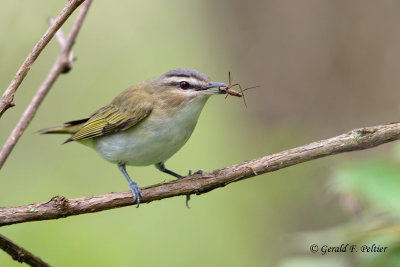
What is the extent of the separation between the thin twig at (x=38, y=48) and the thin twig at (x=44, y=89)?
526 millimetres

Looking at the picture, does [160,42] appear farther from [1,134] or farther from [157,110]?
[157,110]

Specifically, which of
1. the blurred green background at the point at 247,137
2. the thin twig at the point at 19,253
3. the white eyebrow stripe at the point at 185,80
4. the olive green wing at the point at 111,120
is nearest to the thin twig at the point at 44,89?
the thin twig at the point at 19,253

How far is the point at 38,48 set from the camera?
2346 mm

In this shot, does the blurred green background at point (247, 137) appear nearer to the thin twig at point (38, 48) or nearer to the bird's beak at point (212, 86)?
the bird's beak at point (212, 86)

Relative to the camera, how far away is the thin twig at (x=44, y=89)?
2997mm

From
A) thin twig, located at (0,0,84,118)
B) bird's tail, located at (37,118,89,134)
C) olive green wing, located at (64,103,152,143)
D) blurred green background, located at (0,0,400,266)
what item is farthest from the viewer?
blurred green background, located at (0,0,400,266)

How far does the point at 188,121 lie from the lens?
13.5 ft

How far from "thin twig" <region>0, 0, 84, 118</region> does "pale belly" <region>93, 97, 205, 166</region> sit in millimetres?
1766

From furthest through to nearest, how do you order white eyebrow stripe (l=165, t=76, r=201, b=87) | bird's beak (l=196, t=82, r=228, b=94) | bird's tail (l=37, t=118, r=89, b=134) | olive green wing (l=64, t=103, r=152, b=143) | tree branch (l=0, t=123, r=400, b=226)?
1. bird's tail (l=37, t=118, r=89, b=134)
2. olive green wing (l=64, t=103, r=152, b=143)
3. white eyebrow stripe (l=165, t=76, r=201, b=87)
4. bird's beak (l=196, t=82, r=228, b=94)
5. tree branch (l=0, t=123, r=400, b=226)

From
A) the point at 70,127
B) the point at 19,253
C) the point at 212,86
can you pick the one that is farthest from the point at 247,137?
the point at 19,253

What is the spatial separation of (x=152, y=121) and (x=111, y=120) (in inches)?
20.9

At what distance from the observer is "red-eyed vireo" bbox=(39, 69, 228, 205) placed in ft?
13.5

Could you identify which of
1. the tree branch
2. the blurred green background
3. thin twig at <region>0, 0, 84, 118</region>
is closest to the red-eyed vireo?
the tree branch

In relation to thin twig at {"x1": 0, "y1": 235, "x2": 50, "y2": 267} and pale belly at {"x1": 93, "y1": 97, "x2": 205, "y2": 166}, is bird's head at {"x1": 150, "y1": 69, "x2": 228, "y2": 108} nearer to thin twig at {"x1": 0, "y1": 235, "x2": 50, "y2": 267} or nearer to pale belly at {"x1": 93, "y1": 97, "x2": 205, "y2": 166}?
pale belly at {"x1": 93, "y1": 97, "x2": 205, "y2": 166}
